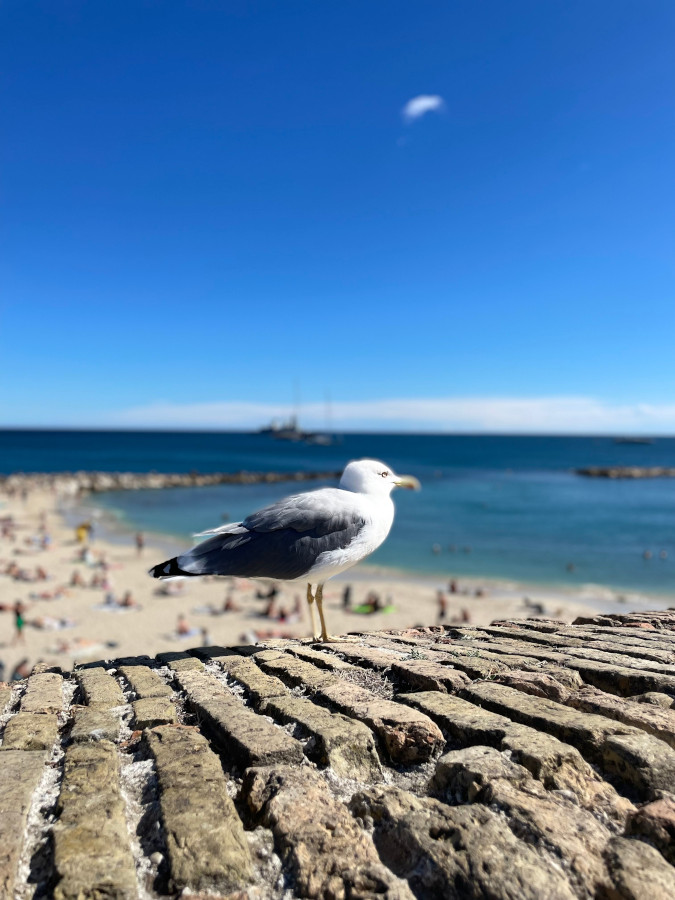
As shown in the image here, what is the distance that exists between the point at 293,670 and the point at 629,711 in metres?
1.80

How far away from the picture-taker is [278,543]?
14.1 feet

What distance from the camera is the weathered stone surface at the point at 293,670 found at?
3184mm

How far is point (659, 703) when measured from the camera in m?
2.67

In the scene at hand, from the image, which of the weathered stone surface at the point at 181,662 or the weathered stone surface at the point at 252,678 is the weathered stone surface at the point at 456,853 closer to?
the weathered stone surface at the point at 252,678

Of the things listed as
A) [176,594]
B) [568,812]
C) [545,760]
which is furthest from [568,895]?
[176,594]

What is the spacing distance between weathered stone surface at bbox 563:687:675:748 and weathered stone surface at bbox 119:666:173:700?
84.1 inches

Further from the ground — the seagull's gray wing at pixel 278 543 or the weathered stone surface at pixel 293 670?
the seagull's gray wing at pixel 278 543

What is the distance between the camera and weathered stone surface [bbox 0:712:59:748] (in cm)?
248

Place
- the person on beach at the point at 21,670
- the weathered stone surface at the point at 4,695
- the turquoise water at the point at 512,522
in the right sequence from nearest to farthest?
the weathered stone surface at the point at 4,695 → the person on beach at the point at 21,670 → the turquoise water at the point at 512,522

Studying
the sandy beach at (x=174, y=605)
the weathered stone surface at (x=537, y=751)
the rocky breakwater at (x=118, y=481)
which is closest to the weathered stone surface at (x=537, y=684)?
the weathered stone surface at (x=537, y=751)

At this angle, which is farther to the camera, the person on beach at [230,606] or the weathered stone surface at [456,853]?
the person on beach at [230,606]

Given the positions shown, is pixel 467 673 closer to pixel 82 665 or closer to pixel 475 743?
pixel 475 743

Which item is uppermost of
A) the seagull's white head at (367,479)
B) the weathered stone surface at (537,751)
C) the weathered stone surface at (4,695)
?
the seagull's white head at (367,479)

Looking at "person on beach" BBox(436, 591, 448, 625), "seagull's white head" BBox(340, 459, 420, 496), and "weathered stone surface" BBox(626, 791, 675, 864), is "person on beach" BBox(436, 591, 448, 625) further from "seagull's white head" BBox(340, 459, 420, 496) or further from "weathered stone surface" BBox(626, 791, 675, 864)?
"weathered stone surface" BBox(626, 791, 675, 864)
